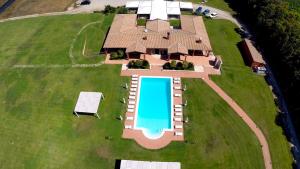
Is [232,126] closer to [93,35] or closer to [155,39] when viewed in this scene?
[155,39]

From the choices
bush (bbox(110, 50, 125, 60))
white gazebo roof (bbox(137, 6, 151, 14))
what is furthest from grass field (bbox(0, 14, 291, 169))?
white gazebo roof (bbox(137, 6, 151, 14))

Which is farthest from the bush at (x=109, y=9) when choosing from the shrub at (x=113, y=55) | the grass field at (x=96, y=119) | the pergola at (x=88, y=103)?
the pergola at (x=88, y=103)

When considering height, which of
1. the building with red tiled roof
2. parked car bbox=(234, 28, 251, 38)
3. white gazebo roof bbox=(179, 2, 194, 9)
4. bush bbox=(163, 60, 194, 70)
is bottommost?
bush bbox=(163, 60, 194, 70)

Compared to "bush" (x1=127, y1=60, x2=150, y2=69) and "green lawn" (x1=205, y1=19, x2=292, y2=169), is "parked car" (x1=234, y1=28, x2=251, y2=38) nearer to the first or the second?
"green lawn" (x1=205, y1=19, x2=292, y2=169)

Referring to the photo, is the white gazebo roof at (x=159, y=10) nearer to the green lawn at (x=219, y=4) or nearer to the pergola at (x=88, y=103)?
the green lawn at (x=219, y=4)

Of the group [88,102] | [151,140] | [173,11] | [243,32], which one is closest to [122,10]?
[173,11]

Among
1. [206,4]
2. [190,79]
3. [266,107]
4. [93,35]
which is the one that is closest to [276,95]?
[266,107]

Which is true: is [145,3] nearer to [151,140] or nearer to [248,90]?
[248,90]
